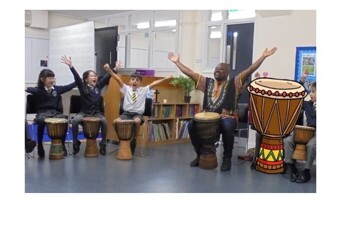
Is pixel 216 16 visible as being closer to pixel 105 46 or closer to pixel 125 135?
pixel 105 46

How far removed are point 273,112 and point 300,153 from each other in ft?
2.00

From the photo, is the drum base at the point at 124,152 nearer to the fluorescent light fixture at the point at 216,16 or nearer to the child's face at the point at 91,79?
the child's face at the point at 91,79

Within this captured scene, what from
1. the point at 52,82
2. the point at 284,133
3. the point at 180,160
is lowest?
the point at 180,160

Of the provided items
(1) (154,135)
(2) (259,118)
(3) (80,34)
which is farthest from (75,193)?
(3) (80,34)

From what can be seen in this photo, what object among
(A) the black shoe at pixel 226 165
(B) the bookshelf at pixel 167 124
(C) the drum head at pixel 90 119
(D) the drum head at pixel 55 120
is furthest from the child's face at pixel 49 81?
(A) the black shoe at pixel 226 165

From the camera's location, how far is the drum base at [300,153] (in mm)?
4234

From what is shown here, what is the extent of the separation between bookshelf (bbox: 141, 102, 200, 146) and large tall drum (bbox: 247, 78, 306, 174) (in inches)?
88.8

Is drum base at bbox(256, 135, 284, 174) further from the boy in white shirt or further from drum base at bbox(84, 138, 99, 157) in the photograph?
drum base at bbox(84, 138, 99, 157)

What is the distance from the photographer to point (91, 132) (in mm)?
5129

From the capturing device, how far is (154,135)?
6215 millimetres

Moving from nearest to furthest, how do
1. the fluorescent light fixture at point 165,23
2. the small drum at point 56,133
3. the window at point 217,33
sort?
the small drum at point 56,133
the window at point 217,33
the fluorescent light fixture at point 165,23

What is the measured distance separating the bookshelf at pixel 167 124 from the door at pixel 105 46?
187 cm
